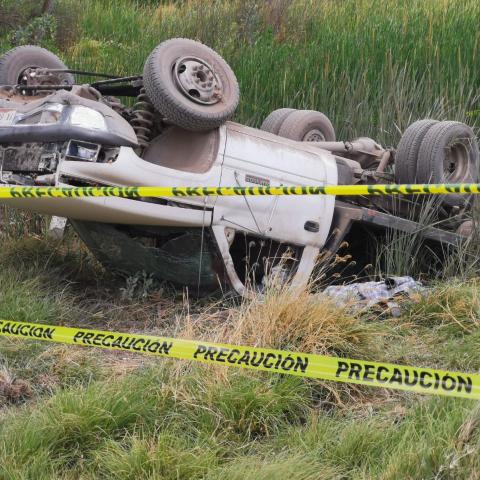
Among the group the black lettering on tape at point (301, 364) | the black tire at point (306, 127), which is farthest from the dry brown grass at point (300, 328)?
the black tire at point (306, 127)

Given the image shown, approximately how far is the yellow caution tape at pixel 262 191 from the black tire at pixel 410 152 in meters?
2.03

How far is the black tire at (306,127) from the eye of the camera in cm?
625

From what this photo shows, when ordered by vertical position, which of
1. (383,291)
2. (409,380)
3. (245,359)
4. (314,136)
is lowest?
(383,291)

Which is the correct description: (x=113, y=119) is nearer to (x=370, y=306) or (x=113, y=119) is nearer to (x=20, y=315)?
(x=20, y=315)

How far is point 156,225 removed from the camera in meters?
5.03

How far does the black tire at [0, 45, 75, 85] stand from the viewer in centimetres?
564

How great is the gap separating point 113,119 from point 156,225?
67 cm

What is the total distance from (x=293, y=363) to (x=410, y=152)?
298 cm

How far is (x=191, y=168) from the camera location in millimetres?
5121

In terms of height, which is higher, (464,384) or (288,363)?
(464,384)

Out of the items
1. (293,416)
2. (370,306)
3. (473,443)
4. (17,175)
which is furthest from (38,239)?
(473,443)

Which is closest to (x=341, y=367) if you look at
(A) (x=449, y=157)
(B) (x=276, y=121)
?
(A) (x=449, y=157)

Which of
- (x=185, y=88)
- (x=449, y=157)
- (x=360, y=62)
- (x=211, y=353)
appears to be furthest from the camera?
(x=360, y=62)

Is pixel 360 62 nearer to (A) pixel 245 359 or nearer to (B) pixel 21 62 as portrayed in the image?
(B) pixel 21 62
